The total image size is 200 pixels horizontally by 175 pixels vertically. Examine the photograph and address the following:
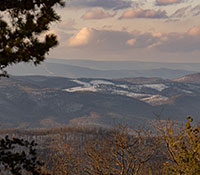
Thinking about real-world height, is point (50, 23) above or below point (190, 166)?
above

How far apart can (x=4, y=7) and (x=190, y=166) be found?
11759 mm

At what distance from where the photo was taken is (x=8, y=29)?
17875 millimetres

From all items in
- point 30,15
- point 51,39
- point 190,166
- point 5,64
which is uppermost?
point 30,15

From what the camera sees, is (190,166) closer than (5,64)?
No

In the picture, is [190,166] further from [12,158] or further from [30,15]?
[30,15]

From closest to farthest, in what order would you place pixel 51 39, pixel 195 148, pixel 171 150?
1. pixel 51 39
2. pixel 195 148
3. pixel 171 150

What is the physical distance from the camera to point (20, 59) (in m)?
17.7

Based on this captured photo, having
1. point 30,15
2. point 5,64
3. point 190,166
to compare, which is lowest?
point 190,166

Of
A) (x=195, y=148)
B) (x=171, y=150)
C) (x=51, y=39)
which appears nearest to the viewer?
(x=51, y=39)

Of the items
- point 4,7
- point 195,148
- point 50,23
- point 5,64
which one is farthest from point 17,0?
point 195,148

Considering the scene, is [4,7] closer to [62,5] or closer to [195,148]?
[62,5]

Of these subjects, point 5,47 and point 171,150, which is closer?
point 5,47

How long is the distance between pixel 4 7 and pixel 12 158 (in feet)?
22.5

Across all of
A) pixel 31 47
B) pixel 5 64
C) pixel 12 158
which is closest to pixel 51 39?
pixel 31 47
